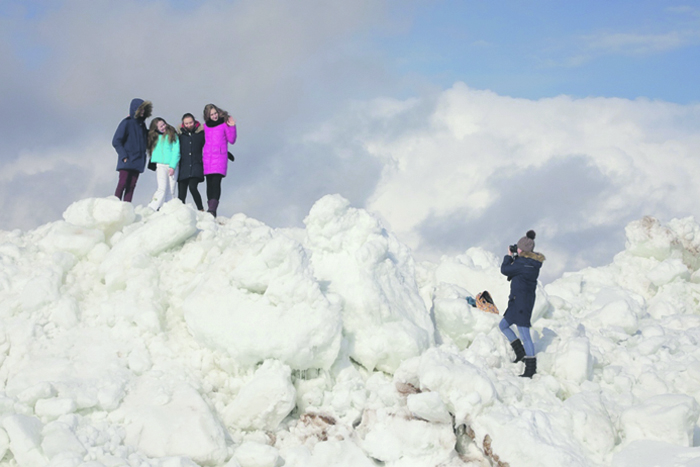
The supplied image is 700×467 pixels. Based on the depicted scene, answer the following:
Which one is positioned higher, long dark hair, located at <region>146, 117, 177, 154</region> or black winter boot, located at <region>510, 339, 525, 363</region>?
long dark hair, located at <region>146, 117, 177, 154</region>

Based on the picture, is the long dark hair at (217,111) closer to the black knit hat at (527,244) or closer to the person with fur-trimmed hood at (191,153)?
the person with fur-trimmed hood at (191,153)

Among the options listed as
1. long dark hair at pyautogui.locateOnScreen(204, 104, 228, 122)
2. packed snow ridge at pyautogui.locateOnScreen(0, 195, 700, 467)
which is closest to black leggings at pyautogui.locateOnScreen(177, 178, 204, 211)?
long dark hair at pyautogui.locateOnScreen(204, 104, 228, 122)

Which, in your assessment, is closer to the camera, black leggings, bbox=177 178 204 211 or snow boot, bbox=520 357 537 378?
snow boot, bbox=520 357 537 378

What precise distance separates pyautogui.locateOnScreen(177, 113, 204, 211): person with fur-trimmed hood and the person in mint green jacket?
13 centimetres

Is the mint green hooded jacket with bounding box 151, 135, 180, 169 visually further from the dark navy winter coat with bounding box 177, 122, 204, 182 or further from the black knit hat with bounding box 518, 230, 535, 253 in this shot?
the black knit hat with bounding box 518, 230, 535, 253

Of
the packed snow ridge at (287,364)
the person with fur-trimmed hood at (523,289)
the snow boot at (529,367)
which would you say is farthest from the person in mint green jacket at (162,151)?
the snow boot at (529,367)

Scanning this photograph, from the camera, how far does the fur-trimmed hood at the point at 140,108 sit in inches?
437

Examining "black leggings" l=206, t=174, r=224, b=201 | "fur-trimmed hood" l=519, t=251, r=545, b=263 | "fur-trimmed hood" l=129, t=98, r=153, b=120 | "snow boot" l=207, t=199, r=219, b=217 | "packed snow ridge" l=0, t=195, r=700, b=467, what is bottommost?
"packed snow ridge" l=0, t=195, r=700, b=467

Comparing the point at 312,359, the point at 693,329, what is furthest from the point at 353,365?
the point at 693,329

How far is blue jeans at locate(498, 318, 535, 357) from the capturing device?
7879 mm

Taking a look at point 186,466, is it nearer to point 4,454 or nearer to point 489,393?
point 4,454

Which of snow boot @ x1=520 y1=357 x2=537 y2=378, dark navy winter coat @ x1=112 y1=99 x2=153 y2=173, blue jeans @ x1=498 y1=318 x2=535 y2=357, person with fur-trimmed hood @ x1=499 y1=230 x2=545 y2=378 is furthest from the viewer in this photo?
dark navy winter coat @ x1=112 y1=99 x2=153 y2=173

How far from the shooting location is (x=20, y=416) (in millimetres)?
6070

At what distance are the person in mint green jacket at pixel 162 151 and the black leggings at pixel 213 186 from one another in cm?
63
